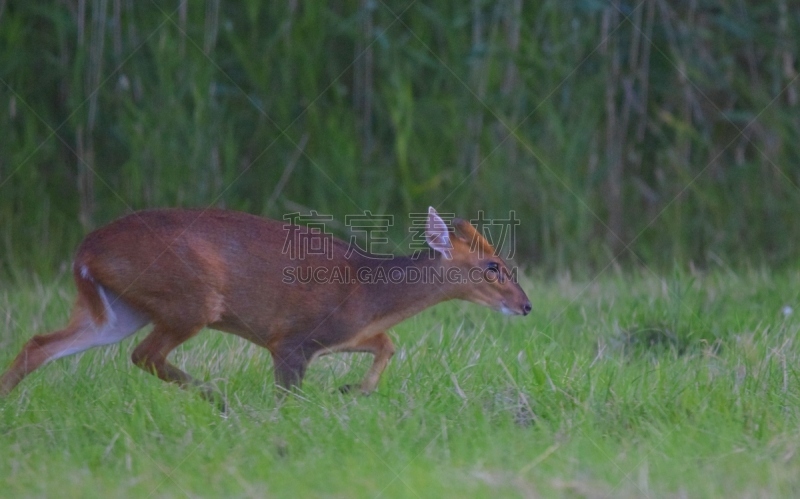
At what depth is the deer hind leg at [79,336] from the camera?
496 centimetres

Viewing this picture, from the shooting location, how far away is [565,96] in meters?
8.67

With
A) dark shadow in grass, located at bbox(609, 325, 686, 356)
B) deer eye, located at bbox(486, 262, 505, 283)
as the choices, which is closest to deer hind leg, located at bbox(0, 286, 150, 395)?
deer eye, located at bbox(486, 262, 505, 283)

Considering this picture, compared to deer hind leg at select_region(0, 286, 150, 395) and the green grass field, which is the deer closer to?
deer hind leg at select_region(0, 286, 150, 395)

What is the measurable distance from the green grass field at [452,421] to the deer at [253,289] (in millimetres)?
145

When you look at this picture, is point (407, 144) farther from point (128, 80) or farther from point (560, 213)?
point (128, 80)

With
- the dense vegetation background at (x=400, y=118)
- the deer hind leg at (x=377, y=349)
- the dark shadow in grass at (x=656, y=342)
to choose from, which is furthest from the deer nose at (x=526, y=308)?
the dense vegetation background at (x=400, y=118)

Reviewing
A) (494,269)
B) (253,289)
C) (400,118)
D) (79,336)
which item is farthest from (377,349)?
(400,118)

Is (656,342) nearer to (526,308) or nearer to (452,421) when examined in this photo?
(526,308)

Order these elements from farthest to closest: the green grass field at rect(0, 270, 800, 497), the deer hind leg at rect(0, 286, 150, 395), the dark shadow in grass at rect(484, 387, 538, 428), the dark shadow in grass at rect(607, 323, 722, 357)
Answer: the dark shadow in grass at rect(607, 323, 722, 357) < the deer hind leg at rect(0, 286, 150, 395) < the dark shadow in grass at rect(484, 387, 538, 428) < the green grass field at rect(0, 270, 800, 497)

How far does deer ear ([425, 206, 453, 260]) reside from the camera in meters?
5.68

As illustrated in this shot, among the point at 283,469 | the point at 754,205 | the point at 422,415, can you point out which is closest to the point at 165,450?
the point at 283,469

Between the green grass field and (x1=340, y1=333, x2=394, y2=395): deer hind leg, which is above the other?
the green grass field

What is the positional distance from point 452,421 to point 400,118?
180 inches

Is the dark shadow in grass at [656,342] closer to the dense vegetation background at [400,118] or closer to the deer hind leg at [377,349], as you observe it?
the deer hind leg at [377,349]
